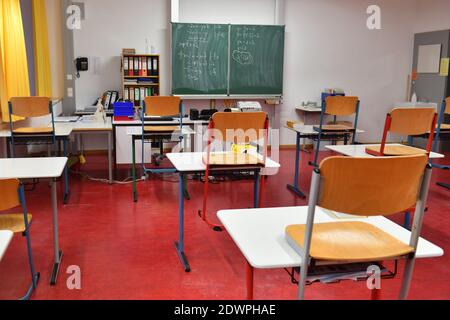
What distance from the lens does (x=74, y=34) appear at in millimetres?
6934

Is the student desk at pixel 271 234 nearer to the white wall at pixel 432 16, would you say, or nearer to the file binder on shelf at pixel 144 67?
the file binder on shelf at pixel 144 67

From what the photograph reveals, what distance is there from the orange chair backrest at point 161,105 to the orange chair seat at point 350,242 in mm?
3285

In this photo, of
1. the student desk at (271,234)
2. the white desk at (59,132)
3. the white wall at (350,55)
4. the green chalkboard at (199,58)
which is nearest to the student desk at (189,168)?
the student desk at (271,234)

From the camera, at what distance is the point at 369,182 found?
143 centimetres

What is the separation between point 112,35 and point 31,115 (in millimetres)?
2892

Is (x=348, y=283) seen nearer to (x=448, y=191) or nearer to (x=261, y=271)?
(x=261, y=271)

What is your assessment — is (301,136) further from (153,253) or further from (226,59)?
(226,59)

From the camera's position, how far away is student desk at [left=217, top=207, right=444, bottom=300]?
1533 millimetres

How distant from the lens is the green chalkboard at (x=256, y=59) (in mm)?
7391

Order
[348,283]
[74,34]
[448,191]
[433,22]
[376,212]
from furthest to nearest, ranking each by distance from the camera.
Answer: [433,22]
[74,34]
[448,191]
[348,283]
[376,212]

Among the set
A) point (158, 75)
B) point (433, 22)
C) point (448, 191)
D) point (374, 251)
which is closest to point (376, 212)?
point (374, 251)

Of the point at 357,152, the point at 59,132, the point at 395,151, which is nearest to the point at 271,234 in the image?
the point at 357,152

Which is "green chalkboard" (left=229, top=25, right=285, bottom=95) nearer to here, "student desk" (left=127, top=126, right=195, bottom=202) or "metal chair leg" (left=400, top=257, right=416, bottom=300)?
"student desk" (left=127, top=126, right=195, bottom=202)

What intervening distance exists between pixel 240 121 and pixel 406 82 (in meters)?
6.34
